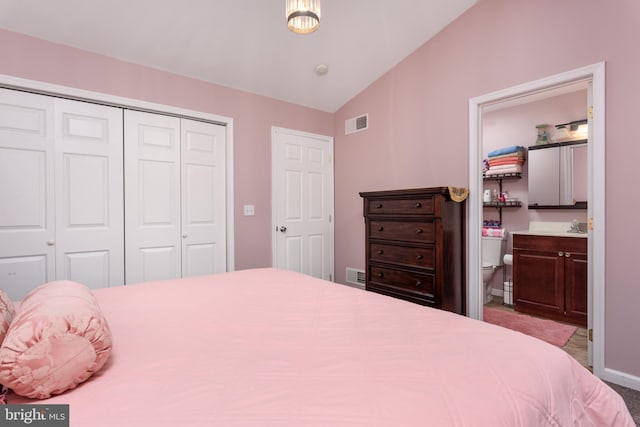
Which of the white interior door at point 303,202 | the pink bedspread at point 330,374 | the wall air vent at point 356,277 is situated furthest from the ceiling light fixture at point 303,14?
the wall air vent at point 356,277

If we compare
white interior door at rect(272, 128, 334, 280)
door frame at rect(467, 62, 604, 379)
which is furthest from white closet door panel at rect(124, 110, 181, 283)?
door frame at rect(467, 62, 604, 379)

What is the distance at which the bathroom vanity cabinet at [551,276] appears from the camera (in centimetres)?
318

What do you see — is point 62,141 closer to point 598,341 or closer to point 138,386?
point 138,386

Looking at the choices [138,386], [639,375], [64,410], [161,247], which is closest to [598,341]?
[639,375]

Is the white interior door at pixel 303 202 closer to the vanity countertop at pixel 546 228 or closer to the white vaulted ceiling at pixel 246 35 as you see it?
the white vaulted ceiling at pixel 246 35

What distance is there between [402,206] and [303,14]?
173 centimetres

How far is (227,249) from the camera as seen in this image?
3.44m

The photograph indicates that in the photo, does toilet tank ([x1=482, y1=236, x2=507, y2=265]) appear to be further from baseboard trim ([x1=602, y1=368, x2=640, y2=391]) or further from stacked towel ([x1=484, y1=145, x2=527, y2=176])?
baseboard trim ([x1=602, y1=368, x2=640, y2=391])

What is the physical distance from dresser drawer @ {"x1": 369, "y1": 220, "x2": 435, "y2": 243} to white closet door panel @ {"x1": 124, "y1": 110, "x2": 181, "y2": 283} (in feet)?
6.13

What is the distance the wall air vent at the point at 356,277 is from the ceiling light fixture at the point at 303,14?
2785mm

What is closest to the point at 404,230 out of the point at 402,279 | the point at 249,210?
the point at 402,279

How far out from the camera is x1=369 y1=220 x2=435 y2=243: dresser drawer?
273 centimetres

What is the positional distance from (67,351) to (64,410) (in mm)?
143

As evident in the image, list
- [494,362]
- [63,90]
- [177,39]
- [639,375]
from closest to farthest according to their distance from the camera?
[494,362], [639,375], [63,90], [177,39]
